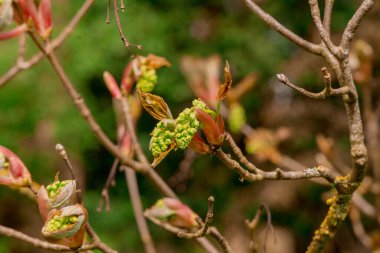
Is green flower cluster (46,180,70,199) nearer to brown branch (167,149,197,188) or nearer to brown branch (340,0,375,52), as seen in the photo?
brown branch (340,0,375,52)

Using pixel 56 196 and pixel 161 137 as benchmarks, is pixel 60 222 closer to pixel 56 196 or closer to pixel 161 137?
pixel 56 196

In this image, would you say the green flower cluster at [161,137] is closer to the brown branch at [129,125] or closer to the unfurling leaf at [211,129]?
the unfurling leaf at [211,129]

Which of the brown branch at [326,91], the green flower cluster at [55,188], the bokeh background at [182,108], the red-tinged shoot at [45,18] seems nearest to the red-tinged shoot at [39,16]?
the red-tinged shoot at [45,18]

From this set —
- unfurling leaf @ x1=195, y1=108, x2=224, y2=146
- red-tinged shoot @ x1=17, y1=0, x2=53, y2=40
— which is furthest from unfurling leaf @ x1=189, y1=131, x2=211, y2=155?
red-tinged shoot @ x1=17, y1=0, x2=53, y2=40

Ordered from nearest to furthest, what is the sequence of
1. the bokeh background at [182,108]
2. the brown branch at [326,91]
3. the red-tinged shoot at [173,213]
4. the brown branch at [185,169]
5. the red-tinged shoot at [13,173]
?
the brown branch at [326,91], the red-tinged shoot at [13,173], the red-tinged shoot at [173,213], the brown branch at [185,169], the bokeh background at [182,108]

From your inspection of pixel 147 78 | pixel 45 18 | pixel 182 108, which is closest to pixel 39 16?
pixel 45 18
